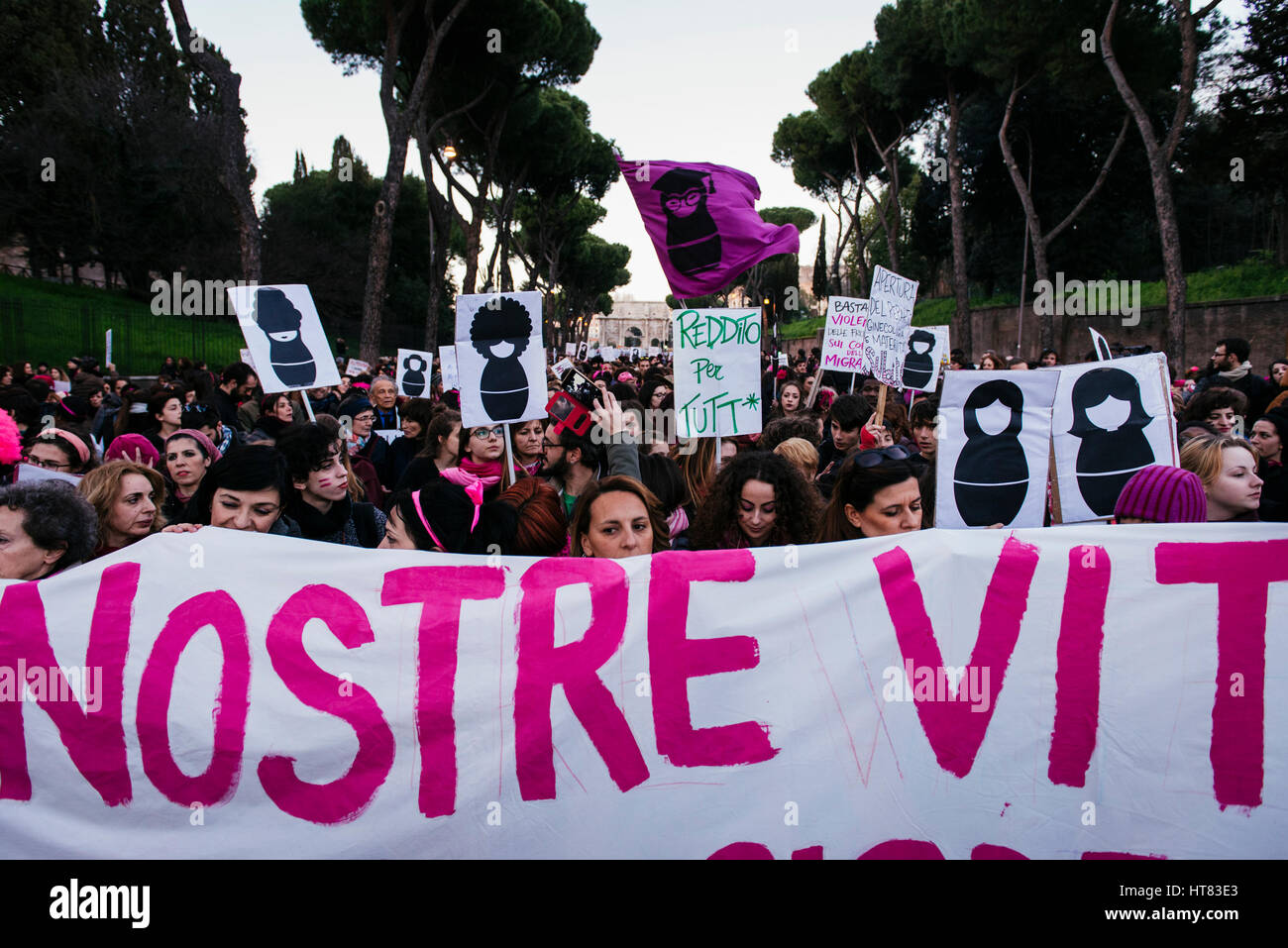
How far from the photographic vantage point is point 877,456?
3367 millimetres

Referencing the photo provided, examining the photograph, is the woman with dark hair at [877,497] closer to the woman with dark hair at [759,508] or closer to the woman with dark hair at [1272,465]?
the woman with dark hair at [759,508]

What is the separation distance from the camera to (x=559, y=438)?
4371mm

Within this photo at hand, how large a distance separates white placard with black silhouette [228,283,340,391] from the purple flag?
2394 mm

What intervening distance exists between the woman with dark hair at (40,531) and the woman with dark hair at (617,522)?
1603 mm

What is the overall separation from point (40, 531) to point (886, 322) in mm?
6762

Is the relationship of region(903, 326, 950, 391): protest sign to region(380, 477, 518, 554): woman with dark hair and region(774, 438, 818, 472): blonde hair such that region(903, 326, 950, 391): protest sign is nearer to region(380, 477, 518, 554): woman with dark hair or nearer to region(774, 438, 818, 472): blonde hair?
region(774, 438, 818, 472): blonde hair

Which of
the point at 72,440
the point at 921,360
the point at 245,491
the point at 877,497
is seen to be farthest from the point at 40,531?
the point at 921,360

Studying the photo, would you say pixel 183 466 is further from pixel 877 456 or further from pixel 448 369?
pixel 448 369

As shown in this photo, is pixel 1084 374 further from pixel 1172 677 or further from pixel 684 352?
pixel 684 352

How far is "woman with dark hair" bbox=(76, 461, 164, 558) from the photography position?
356 centimetres

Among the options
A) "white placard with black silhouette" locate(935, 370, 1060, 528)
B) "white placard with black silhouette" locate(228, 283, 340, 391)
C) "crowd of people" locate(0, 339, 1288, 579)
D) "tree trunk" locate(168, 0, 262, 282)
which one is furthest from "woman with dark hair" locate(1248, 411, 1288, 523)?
"tree trunk" locate(168, 0, 262, 282)

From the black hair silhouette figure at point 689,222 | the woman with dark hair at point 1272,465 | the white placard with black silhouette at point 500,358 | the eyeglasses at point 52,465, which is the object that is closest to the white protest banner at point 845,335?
the black hair silhouette figure at point 689,222
